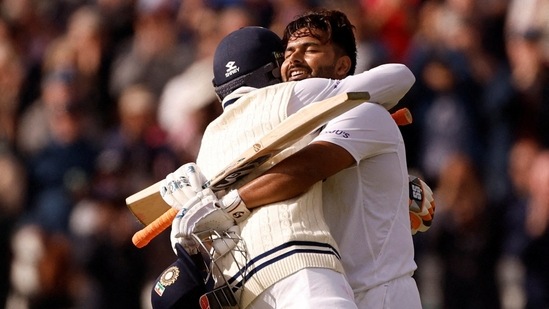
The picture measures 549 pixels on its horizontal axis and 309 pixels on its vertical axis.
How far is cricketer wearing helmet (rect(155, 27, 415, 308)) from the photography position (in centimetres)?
507

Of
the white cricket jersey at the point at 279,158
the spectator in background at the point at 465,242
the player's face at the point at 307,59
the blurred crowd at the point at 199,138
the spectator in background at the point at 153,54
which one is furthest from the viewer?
the spectator in background at the point at 153,54

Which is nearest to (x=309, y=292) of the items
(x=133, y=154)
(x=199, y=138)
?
(x=199, y=138)

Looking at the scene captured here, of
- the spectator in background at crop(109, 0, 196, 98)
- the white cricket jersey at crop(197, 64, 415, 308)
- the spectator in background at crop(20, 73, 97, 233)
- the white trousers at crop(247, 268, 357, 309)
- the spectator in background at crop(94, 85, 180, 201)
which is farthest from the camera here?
the spectator in background at crop(109, 0, 196, 98)

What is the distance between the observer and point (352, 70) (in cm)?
600

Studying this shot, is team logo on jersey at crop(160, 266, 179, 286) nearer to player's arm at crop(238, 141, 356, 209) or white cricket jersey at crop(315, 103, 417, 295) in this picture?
player's arm at crop(238, 141, 356, 209)

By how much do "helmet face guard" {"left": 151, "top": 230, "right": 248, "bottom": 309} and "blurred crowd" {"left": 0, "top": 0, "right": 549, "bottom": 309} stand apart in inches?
182

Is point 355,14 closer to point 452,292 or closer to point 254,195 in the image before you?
point 452,292

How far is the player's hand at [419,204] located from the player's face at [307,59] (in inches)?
23.4

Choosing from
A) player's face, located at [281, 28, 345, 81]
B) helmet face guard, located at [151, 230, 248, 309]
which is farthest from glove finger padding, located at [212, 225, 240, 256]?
player's face, located at [281, 28, 345, 81]

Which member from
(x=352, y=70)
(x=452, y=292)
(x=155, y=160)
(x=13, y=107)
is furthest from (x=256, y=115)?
(x=13, y=107)

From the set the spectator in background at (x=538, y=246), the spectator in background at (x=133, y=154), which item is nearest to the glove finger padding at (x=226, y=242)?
the spectator in background at (x=538, y=246)

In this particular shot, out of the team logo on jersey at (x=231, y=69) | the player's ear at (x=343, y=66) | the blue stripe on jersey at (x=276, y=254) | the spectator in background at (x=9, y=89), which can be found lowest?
the spectator in background at (x=9, y=89)

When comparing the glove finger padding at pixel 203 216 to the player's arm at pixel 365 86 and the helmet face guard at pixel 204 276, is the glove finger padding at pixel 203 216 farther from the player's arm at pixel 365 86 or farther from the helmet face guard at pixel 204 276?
the player's arm at pixel 365 86

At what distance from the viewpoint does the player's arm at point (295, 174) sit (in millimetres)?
5152
